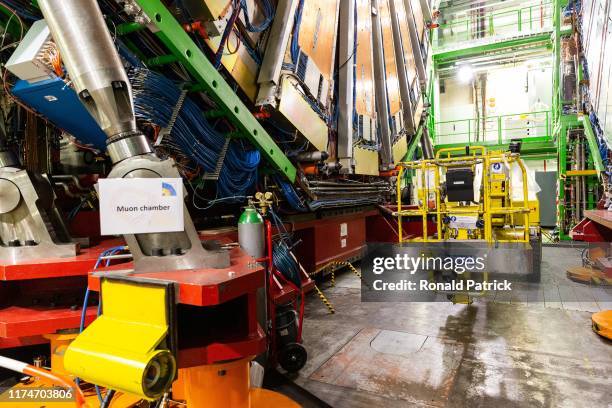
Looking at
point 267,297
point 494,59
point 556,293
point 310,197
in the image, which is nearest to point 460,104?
point 494,59

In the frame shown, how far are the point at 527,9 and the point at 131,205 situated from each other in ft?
56.9

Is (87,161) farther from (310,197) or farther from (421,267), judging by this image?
(421,267)

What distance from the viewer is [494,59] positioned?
14227 mm

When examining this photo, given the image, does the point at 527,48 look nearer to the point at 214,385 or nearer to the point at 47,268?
the point at 214,385

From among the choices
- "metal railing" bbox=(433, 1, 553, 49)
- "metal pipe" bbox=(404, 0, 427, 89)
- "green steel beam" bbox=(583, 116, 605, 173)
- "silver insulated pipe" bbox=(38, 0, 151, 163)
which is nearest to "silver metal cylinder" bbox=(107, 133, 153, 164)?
"silver insulated pipe" bbox=(38, 0, 151, 163)

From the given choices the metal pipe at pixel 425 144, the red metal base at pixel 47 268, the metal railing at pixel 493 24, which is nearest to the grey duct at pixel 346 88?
the red metal base at pixel 47 268

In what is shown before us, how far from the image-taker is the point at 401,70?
25.9 ft

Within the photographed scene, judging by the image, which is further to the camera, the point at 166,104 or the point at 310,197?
the point at 310,197

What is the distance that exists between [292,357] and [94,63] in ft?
7.61

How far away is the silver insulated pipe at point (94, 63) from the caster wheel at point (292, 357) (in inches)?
73.9

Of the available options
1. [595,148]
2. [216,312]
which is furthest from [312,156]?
[595,148]

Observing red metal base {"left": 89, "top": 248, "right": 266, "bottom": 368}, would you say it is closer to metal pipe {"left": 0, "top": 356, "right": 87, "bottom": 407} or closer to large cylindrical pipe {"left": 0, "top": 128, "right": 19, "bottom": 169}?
metal pipe {"left": 0, "top": 356, "right": 87, "bottom": 407}

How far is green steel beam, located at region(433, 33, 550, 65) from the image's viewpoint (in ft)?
40.7

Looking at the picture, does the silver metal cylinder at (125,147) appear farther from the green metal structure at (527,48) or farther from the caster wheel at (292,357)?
the green metal structure at (527,48)
